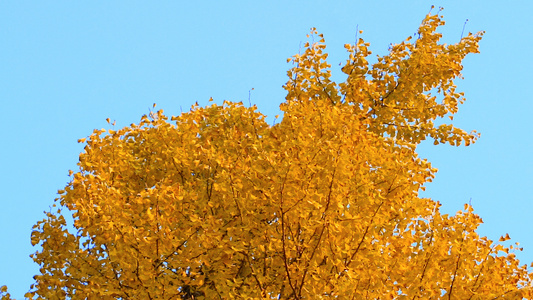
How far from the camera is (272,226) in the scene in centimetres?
636

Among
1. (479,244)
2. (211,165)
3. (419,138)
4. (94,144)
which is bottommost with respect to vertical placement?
(479,244)

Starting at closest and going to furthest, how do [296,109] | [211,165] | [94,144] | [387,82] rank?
[211,165], [296,109], [94,144], [387,82]

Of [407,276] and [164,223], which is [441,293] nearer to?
[407,276]

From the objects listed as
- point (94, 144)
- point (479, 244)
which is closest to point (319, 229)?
point (479, 244)

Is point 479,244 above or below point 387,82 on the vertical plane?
below

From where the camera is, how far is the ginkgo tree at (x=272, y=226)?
6.16 metres

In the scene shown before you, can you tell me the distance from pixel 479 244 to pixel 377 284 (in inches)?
67.8

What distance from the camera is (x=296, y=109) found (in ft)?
25.0

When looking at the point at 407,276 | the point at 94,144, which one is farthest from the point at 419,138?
the point at 94,144

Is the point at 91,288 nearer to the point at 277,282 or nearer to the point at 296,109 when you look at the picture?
the point at 277,282

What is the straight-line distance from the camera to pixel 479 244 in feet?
23.5

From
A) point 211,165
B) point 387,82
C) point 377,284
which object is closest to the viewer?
point 377,284

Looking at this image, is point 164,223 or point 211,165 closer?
point 164,223

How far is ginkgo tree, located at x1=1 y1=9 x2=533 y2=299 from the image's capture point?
243 inches
